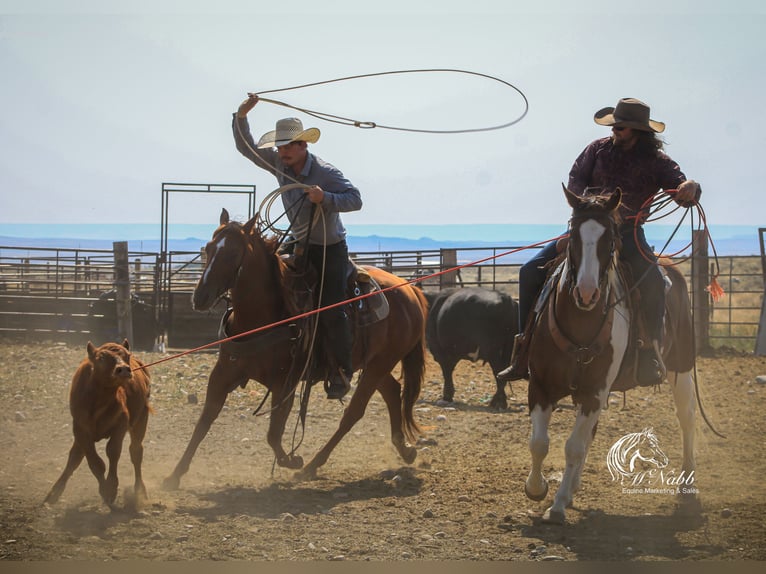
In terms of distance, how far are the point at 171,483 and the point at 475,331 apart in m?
5.48

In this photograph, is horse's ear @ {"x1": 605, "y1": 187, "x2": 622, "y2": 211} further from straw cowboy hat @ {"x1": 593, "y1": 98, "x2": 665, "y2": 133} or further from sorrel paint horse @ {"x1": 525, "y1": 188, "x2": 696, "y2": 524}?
straw cowboy hat @ {"x1": 593, "y1": 98, "x2": 665, "y2": 133}

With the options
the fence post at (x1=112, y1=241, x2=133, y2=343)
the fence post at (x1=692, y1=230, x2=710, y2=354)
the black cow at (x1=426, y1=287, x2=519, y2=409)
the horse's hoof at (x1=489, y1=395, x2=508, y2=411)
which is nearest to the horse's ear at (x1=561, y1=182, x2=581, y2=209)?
the horse's hoof at (x1=489, y1=395, x2=508, y2=411)

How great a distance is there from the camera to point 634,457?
265 inches

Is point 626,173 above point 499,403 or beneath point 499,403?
above

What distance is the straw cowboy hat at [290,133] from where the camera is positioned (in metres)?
6.17

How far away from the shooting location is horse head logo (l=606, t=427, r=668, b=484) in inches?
255

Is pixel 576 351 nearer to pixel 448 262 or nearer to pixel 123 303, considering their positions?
pixel 123 303

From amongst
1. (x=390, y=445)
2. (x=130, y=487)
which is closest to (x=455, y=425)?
(x=390, y=445)

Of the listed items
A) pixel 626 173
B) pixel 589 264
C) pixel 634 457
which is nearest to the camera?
pixel 589 264

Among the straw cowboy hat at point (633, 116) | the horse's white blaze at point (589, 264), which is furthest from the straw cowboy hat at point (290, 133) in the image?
the horse's white blaze at point (589, 264)

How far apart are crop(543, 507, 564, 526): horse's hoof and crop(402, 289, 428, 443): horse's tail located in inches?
85.7

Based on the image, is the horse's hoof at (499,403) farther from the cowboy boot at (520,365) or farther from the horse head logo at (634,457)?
the cowboy boot at (520,365)

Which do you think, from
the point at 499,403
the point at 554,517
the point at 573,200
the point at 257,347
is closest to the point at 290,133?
the point at 257,347

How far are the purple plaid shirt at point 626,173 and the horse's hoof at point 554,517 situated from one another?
6.80 feet
